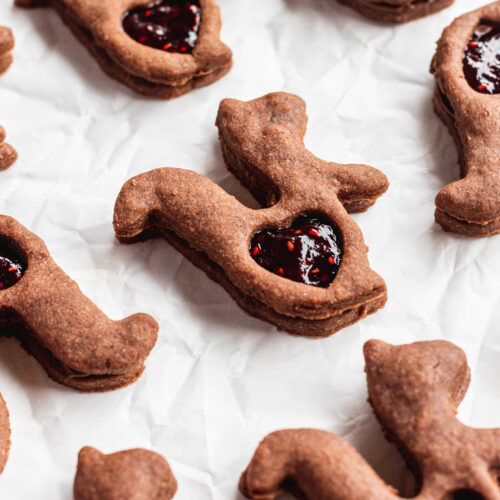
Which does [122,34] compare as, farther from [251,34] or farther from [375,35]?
[375,35]

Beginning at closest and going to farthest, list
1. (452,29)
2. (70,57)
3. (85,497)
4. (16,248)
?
(85,497) → (16,248) → (452,29) → (70,57)

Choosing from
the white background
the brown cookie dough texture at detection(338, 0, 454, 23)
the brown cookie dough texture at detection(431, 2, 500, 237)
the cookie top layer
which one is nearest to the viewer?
the white background

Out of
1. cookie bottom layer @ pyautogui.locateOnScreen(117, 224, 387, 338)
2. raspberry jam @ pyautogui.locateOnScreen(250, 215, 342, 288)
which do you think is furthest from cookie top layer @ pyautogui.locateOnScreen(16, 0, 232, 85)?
raspberry jam @ pyautogui.locateOnScreen(250, 215, 342, 288)

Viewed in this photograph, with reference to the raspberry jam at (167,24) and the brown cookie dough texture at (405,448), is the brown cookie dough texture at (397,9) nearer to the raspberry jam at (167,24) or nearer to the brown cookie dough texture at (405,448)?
the raspberry jam at (167,24)

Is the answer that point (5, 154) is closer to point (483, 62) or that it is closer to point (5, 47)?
point (5, 47)

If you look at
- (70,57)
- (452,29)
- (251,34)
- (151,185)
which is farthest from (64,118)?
(452,29)

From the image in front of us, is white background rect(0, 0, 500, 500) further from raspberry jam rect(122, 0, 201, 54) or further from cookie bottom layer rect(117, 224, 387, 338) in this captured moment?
raspberry jam rect(122, 0, 201, 54)
